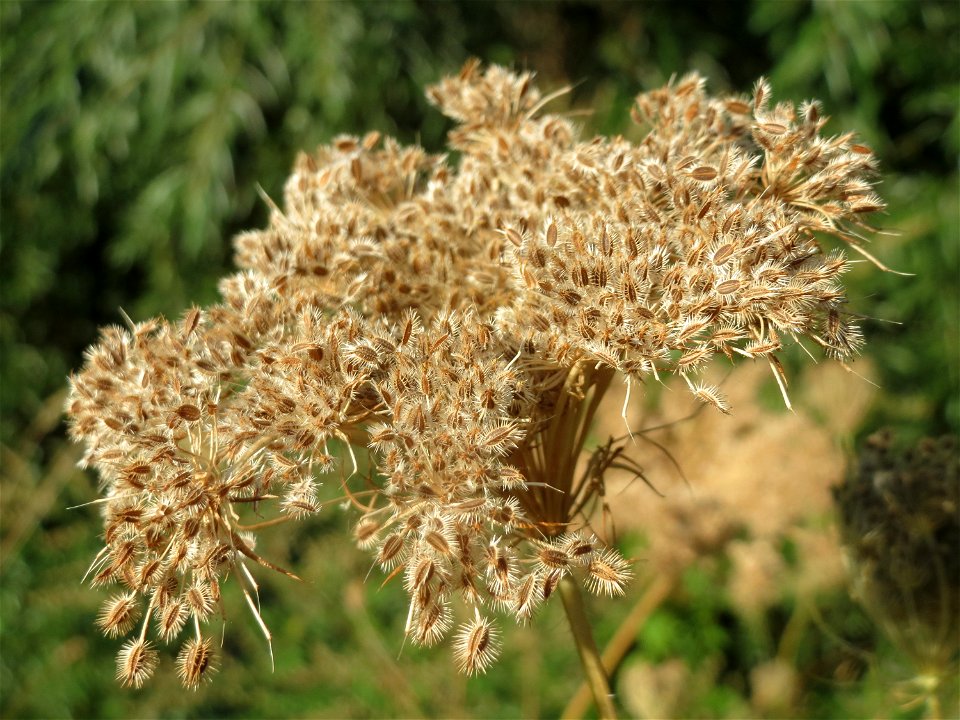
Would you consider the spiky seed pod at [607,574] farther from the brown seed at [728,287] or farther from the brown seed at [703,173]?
the brown seed at [703,173]

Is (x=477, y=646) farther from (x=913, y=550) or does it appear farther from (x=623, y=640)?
(x=623, y=640)

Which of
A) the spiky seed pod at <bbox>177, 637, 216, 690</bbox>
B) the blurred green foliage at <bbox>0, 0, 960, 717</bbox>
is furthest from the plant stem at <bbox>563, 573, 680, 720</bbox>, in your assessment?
the blurred green foliage at <bbox>0, 0, 960, 717</bbox>

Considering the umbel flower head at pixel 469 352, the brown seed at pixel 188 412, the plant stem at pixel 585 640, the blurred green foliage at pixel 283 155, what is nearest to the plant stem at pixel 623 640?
the plant stem at pixel 585 640

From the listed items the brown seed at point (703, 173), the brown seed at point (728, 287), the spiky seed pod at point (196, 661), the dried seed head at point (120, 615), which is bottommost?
the spiky seed pod at point (196, 661)

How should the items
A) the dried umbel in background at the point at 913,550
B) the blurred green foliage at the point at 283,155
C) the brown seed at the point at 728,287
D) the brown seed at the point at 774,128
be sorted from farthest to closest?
the blurred green foliage at the point at 283,155, the dried umbel in background at the point at 913,550, the brown seed at the point at 774,128, the brown seed at the point at 728,287

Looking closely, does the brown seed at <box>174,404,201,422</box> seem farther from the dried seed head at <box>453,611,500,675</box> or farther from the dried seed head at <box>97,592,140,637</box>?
the dried seed head at <box>453,611,500,675</box>

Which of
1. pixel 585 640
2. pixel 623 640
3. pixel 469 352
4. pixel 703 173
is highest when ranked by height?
pixel 703 173

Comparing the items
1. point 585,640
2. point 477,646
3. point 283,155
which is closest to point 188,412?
point 477,646
